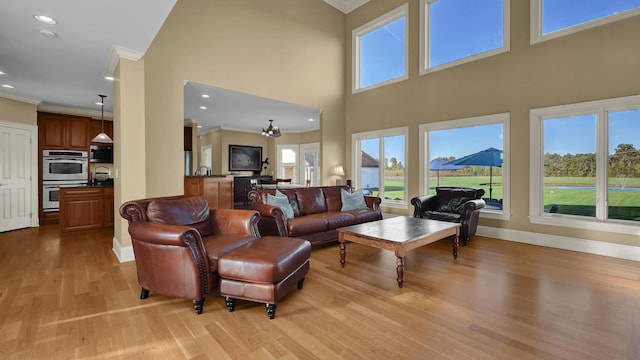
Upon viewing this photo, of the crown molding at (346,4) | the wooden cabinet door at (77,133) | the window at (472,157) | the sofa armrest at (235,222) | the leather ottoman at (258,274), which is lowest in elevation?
the leather ottoman at (258,274)

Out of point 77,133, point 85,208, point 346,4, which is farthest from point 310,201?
point 77,133

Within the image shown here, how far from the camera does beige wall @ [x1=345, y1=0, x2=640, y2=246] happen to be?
12.9 ft

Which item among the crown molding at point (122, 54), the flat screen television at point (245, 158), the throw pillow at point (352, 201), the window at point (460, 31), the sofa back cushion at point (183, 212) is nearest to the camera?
the sofa back cushion at point (183, 212)

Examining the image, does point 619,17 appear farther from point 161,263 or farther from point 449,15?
point 161,263

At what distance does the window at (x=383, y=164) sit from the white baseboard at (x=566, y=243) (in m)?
1.84

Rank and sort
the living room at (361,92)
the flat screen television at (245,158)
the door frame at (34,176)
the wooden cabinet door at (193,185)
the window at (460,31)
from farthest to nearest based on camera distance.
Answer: the flat screen television at (245,158)
the door frame at (34,176)
the wooden cabinet door at (193,185)
the window at (460,31)
the living room at (361,92)

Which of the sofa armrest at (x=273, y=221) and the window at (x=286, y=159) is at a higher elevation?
the window at (x=286, y=159)

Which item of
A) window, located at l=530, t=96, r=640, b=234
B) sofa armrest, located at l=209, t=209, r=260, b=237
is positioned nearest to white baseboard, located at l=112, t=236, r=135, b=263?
sofa armrest, located at l=209, t=209, r=260, b=237

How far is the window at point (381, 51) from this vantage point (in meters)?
6.38

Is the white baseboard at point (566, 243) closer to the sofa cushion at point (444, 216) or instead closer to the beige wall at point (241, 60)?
the sofa cushion at point (444, 216)

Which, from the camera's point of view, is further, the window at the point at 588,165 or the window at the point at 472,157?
the window at the point at 472,157

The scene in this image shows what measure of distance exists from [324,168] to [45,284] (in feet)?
16.7

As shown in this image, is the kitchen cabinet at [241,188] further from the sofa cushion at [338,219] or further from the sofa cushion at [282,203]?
the sofa cushion at [338,219]

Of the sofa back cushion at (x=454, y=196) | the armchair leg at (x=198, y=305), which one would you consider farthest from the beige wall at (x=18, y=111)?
the sofa back cushion at (x=454, y=196)
